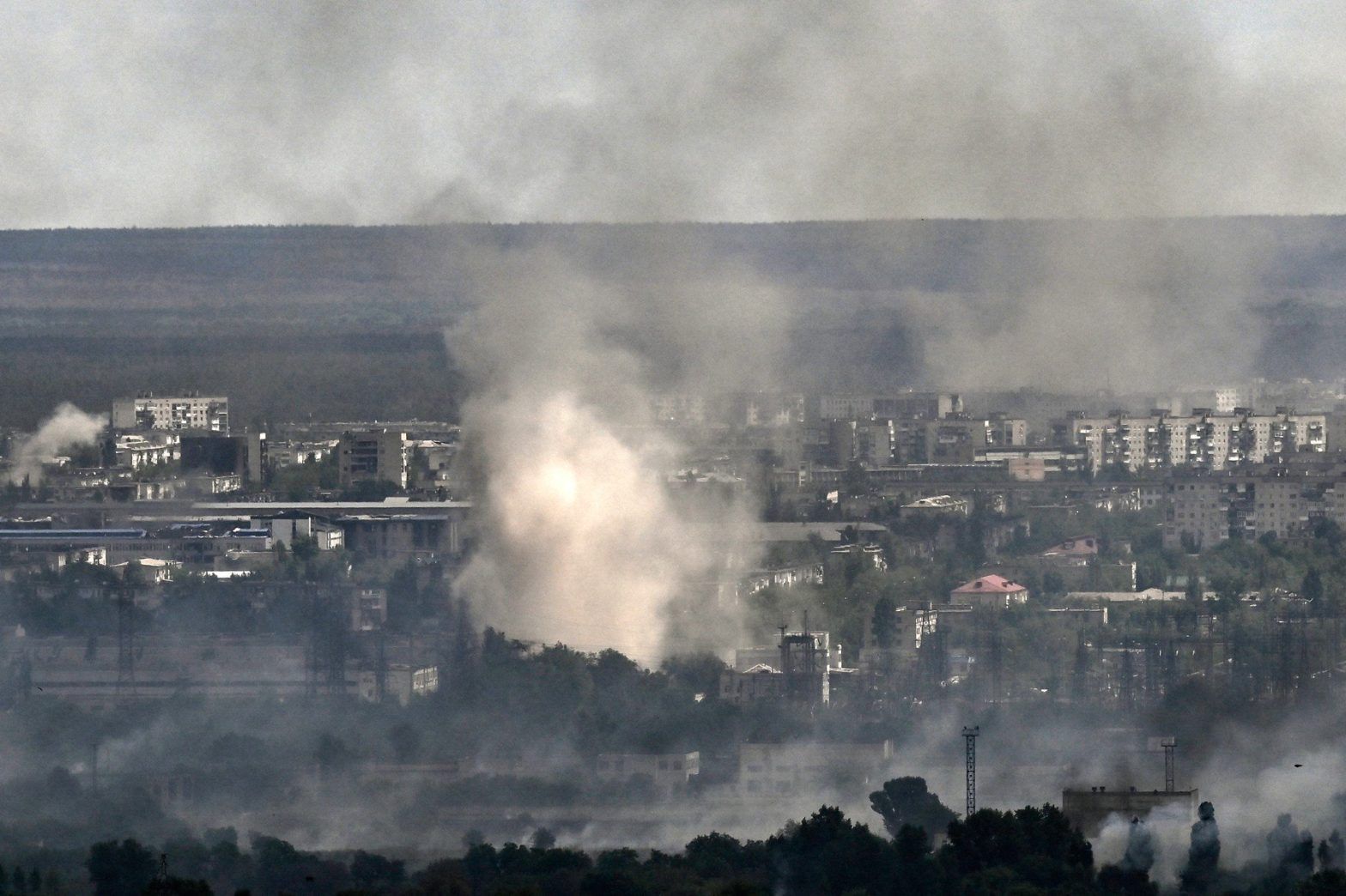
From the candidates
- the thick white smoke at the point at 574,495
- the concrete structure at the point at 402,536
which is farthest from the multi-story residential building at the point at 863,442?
the concrete structure at the point at 402,536

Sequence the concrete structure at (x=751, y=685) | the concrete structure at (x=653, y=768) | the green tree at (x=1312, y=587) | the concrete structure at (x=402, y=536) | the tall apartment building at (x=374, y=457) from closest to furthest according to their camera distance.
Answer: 1. the concrete structure at (x=653, y=768)
2. the concrete structure at (x=751, y=685)
3. the green tree at (x=1312, y=587)
4. the concrete structure at (x=402, y=536)
5. the tall apartment building at (x=374, y=457)

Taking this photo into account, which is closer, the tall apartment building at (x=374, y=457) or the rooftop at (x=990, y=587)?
the rooftop at (x=990, y=587)

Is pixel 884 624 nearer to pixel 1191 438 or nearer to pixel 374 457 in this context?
pixel 374 457

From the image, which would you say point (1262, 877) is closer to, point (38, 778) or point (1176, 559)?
point (38, 778)

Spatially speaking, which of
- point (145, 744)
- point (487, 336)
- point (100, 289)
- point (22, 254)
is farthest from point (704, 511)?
point (22, 254)

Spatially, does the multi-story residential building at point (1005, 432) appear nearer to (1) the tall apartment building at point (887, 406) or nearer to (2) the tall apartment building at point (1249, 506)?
(1) the tall apartment building at point (887, 406)

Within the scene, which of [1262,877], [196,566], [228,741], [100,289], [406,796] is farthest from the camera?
[100,289]

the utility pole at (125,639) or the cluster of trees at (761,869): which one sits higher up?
the utility pole at (125,639)
